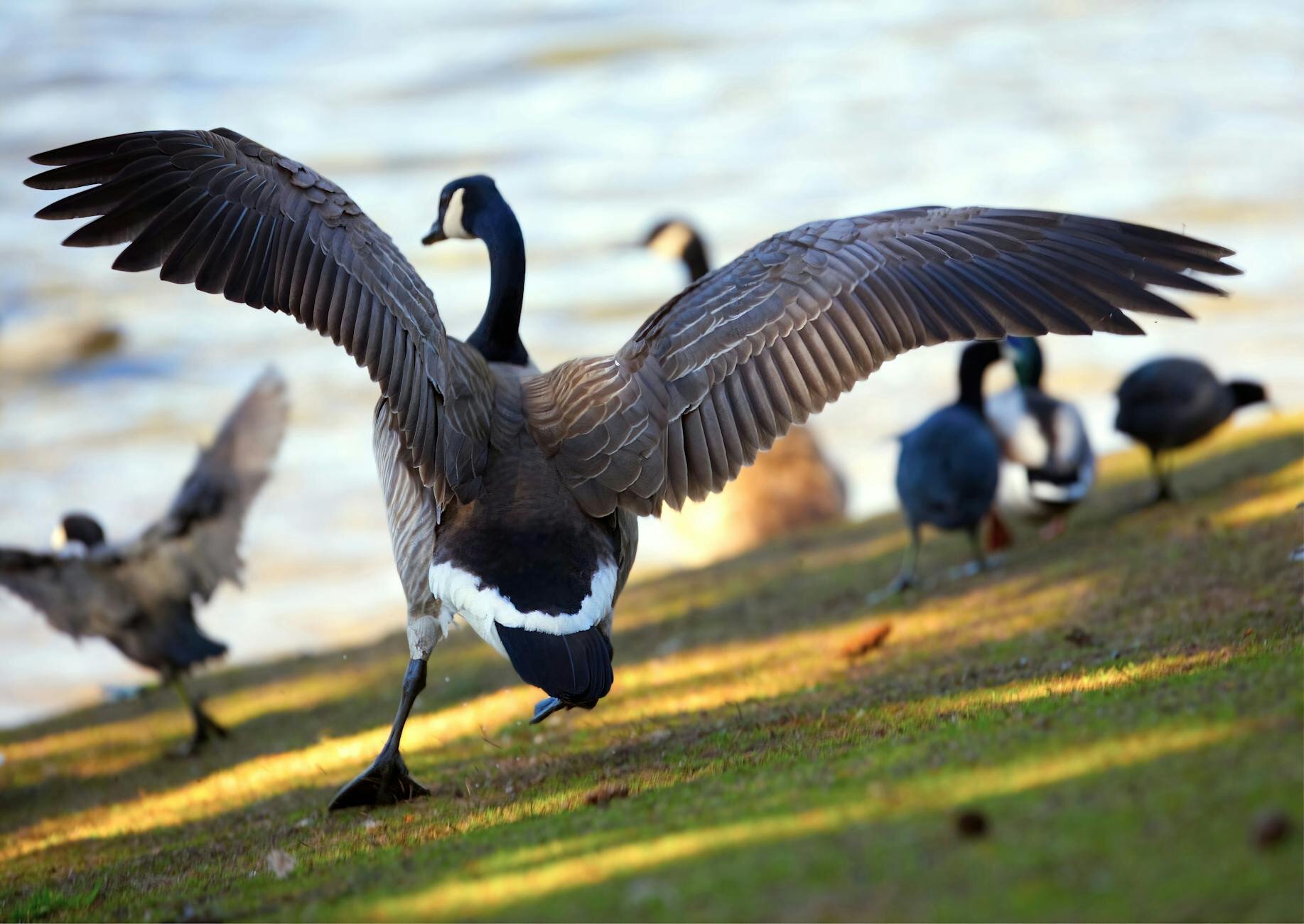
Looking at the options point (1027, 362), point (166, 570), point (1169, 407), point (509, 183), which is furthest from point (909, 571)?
point (509, 183)

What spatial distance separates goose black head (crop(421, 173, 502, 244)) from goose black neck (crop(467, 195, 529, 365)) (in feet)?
0.16

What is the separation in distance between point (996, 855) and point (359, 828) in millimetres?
3399

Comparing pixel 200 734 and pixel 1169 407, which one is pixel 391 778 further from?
pixel 1169 407

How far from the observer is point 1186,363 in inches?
484

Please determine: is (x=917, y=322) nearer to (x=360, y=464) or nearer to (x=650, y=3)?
(x=360, y=464)

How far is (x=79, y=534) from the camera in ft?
36.1

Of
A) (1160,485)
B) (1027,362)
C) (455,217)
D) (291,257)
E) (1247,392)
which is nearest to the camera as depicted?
(291,257)

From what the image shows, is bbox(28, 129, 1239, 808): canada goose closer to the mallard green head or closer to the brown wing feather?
the brown wing feather

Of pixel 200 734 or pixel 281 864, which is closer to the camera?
pixel 281 864

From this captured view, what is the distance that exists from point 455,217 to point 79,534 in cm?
444

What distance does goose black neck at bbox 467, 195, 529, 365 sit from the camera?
7.95 metres

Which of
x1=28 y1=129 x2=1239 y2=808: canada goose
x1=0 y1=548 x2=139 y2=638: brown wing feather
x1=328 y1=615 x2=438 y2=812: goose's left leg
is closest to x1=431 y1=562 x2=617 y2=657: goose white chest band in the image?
x1=28 y1=129 x2=1239 y2=808: canada goose

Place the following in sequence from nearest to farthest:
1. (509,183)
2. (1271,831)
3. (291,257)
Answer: (1271,831), (291,257), (509,183)

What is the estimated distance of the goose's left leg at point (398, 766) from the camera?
6.86 m
